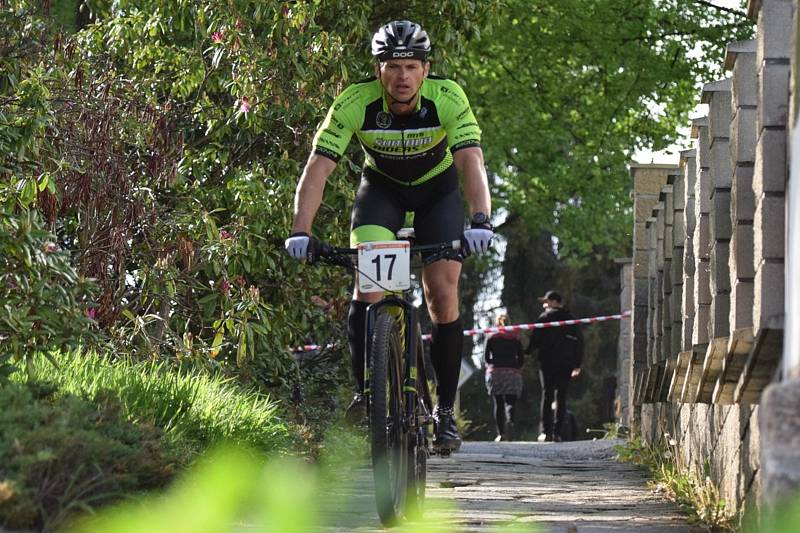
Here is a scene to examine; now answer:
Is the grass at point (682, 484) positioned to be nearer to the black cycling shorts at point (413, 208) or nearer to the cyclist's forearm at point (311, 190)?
the black cycling shorts at point (413, 208)

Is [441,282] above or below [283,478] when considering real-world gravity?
above

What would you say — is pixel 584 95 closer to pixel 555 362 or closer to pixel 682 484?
pixel 555 362

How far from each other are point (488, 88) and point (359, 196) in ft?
65.9

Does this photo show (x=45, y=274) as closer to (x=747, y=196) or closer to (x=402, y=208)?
(x=402, y=208)

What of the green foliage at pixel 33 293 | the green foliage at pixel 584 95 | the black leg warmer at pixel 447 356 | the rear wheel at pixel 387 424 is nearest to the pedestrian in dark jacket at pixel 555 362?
the green foliage at pixel 584 95

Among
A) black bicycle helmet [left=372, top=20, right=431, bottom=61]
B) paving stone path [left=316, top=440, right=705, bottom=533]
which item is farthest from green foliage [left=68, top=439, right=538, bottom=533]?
black bicycle helmet [left=372, top=20, right=431, bottom=61]

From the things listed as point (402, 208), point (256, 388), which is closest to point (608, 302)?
point (256, 388)

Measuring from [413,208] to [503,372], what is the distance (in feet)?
42.6

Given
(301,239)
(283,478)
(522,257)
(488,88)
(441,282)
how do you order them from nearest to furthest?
(283,478), (301,239), (441,282), (488,88), (522,257)

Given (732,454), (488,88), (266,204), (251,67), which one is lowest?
(732,454)

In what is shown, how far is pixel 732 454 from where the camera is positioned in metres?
5.63

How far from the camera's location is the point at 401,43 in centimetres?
579

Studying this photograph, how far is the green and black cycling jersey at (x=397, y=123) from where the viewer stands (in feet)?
19.5

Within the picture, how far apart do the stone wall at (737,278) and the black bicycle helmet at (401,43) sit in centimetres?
122
